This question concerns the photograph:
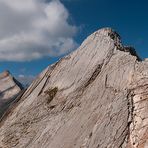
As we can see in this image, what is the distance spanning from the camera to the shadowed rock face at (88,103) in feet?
78.7

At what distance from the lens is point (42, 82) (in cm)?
3081

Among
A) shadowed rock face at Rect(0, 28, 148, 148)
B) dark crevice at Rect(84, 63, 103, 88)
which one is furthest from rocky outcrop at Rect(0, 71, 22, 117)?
dark crevice at Rect(84, 63, 103, 88)

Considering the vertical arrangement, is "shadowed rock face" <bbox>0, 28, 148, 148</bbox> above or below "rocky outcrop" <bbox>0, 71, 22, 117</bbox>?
below

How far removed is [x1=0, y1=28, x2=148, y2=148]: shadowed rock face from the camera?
2400cm

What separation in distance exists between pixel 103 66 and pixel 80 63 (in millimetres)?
2177

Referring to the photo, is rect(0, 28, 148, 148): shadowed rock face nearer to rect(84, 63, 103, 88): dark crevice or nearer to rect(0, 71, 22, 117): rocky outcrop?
rect(84, 63, 103, 88): dark crevice

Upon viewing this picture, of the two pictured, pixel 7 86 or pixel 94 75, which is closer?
pixel 94 75

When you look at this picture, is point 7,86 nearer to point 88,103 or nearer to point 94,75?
point 94,75

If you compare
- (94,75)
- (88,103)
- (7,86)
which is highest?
(7,86)

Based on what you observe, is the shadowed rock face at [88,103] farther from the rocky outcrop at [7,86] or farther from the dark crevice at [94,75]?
the rocky outcrop at [7,86]

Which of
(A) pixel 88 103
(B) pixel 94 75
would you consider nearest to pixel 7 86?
(B) pixel 94 75

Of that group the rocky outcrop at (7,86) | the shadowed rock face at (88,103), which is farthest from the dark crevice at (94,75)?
the rocky outcrop at (7,86)

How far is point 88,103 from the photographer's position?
26141mm

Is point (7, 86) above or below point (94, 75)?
above
